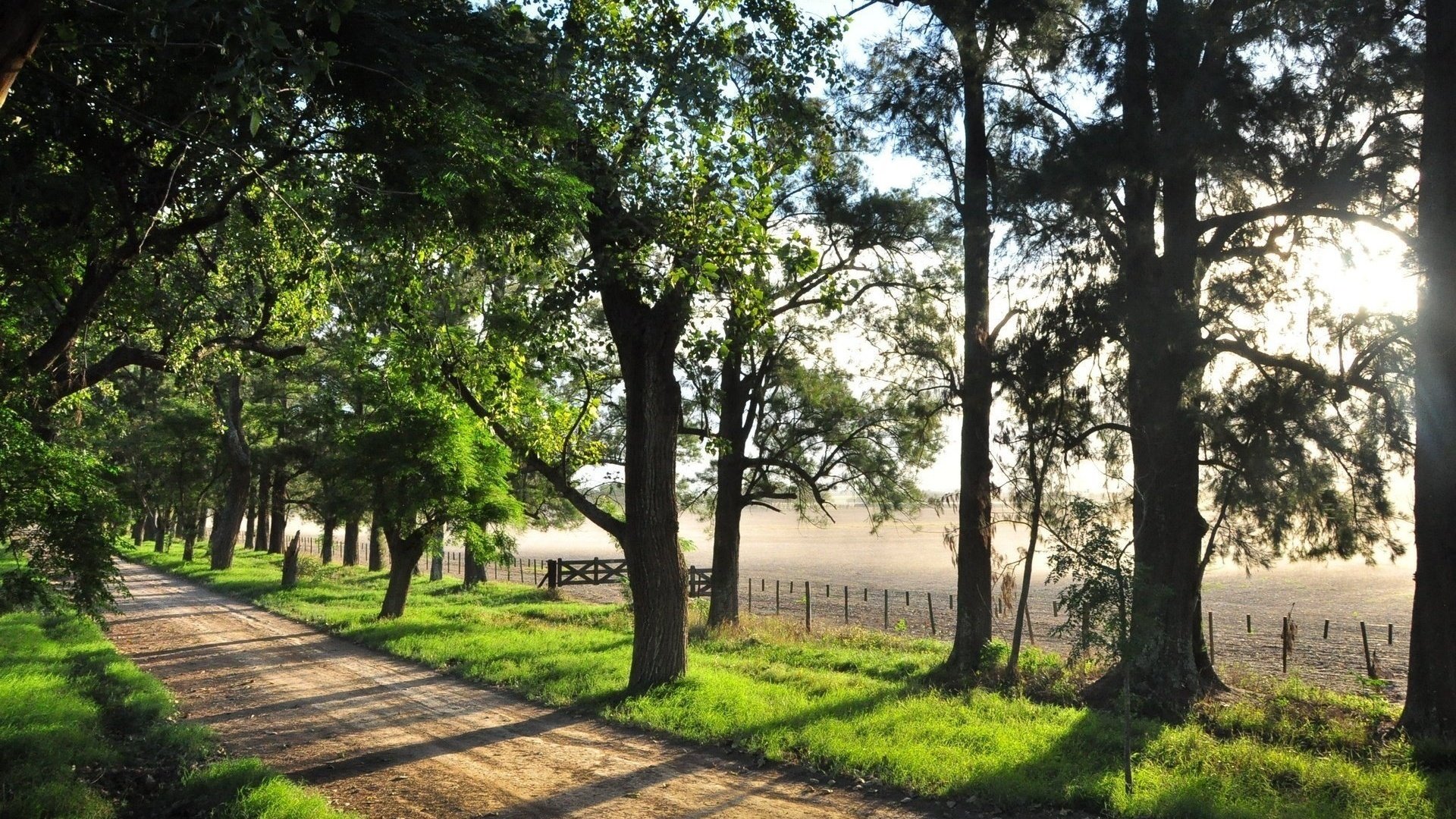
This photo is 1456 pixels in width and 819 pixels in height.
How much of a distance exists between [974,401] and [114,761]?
1196 centimetres

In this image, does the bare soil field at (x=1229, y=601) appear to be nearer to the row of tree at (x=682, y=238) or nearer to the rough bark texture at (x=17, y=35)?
the row of tree at (x=682, y=238)

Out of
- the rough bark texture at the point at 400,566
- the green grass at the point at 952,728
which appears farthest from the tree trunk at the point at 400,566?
the green grass at the point at 952,728

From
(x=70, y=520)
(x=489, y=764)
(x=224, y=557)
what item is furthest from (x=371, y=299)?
(x=224, y=557)

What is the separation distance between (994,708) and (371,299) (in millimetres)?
8525

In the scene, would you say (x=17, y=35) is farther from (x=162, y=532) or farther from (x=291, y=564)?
(x=162, y=532)

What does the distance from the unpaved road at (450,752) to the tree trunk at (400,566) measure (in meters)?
4.47

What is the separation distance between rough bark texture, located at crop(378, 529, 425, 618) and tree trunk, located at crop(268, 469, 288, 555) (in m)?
20.2

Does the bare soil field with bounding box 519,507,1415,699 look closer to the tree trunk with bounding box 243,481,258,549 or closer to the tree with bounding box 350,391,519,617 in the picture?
the tree with bounding box 350,391,519,617

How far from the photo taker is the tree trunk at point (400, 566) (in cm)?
1953

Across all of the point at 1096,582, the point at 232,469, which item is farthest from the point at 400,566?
the point at 232,469

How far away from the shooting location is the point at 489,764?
28.7ft

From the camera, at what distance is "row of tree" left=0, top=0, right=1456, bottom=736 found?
7.81 meters

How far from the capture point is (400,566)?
1984 centimetres

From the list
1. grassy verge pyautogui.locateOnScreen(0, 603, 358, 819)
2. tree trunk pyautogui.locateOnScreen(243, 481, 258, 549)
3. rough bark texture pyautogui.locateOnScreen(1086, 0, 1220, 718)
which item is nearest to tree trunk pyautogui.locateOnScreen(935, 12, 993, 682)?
rough bark texture pyautogui.locateOnScreen(1086, 0, 1220, 718)
